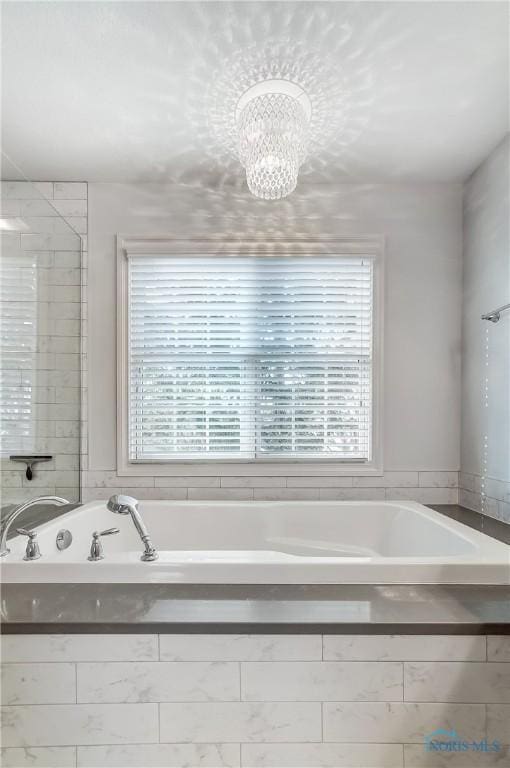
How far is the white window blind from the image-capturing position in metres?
2.68

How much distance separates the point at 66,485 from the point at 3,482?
2.06ft

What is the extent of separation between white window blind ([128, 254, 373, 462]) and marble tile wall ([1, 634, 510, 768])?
1.46m

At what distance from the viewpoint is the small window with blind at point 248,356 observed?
8.80ft

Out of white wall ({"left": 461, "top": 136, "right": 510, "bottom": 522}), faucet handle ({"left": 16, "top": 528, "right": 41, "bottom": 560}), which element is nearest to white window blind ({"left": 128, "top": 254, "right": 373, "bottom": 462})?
white wall ({"left": 461, "top": 136, "right": 510, "bottom": 522})

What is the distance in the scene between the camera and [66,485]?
8.23 feet

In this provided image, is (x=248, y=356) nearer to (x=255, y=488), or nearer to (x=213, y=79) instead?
(x=255, y=488)

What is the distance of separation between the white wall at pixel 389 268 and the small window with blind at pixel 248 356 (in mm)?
134

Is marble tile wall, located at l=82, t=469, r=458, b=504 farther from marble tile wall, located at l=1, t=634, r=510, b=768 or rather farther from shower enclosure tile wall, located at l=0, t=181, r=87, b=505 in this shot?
marble tile wall, located at l=1, t=634, r=510, b=768

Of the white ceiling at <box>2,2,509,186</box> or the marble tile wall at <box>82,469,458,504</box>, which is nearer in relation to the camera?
the white ceiling at <box>2,2,509,186</box>

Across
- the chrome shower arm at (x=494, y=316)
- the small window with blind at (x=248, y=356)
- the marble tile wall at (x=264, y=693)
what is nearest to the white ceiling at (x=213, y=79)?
the small window with blind at (x=248, y=356)

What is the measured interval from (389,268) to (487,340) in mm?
677

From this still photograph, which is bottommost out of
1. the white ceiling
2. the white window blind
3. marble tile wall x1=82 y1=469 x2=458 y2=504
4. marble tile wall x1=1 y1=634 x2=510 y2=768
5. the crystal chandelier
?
marble tile wall x1=1 y1=634 x2=510 y2=768

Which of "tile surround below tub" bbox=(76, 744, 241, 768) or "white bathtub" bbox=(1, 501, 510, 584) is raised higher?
"white bathtub" bbox=(1, 501, 510, 584)

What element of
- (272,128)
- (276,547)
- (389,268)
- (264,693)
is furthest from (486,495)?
(272,128)
